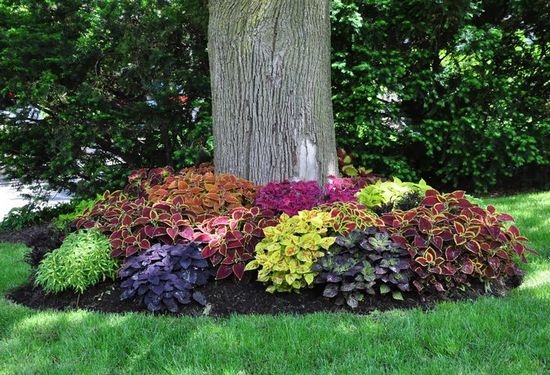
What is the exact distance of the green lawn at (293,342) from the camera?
117 inches

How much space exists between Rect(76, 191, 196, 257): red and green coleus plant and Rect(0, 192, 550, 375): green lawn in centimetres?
66

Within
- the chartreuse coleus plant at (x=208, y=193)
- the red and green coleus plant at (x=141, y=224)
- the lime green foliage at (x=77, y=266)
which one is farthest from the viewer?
the chartreuse coleus plant at (x=208, y=193)

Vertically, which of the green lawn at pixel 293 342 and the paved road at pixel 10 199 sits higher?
the paved road at pixel 10 199

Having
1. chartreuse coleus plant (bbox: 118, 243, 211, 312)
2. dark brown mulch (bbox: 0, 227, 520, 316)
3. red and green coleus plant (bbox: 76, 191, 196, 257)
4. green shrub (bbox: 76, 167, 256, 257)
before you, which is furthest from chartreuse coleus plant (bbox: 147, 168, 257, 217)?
dark brown mulch (bbox: 0, 227, 520, 316)

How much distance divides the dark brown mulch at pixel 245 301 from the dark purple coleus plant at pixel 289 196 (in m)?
0.71

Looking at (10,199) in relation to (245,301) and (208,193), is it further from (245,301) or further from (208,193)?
(245,301)

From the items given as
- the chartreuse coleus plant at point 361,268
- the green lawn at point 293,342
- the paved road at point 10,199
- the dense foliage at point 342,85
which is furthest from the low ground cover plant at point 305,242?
the paved road at point 10,199

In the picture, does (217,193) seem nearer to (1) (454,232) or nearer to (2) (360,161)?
(1) (454,232)

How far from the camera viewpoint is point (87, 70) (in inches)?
309

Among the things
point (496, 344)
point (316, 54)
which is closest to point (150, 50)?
point (316, 54)

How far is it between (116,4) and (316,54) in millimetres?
3696

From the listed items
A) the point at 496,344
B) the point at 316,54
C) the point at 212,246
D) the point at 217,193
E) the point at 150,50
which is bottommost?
the point at 496,344

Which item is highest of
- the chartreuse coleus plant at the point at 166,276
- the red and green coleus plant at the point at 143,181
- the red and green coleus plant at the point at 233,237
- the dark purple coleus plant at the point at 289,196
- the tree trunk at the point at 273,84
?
the tree trunk at the point at 273,84

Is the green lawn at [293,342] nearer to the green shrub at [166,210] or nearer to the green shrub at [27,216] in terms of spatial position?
the green shrub at [166,210]
